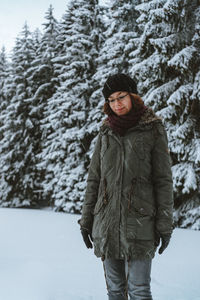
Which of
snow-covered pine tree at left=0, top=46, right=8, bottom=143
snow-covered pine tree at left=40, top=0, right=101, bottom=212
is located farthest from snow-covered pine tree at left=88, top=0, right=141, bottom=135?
snow-covered pine tree at left=0, top=46, right=8, bottom=143

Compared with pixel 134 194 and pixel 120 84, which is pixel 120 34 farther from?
pixel 134 194

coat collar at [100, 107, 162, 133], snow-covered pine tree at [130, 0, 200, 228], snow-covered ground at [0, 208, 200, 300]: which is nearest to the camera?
coat collar at [100, 107, 162, 133]

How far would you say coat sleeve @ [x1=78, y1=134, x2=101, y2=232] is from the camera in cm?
286

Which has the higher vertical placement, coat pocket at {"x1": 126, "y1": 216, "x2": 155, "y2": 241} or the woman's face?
the woman's face

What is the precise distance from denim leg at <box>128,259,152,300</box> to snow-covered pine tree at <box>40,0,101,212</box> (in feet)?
52.4

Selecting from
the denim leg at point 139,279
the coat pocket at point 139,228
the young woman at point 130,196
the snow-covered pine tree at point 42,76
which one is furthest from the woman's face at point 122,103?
the snow-covered pine tree at point 42,76

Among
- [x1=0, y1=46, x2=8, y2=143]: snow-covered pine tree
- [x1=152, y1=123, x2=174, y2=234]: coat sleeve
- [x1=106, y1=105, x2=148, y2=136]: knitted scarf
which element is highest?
[x1=0, y1=46, x2=8, y2=143]: snow-covered pine tree

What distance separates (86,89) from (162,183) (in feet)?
56.0

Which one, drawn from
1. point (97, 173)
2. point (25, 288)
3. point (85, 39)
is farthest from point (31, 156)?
point (97, 173)

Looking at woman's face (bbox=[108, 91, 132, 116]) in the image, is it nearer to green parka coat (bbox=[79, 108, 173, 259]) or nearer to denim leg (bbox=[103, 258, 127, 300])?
green parka coat (bbox=[79, 108, 173, 259])

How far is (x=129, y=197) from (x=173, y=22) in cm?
1019

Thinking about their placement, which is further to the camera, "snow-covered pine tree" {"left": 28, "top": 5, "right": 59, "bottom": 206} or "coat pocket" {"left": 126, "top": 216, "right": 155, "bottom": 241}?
"snow-covered pine tree" {"left": 28, "top": 5, "right": 59, "bottom": 206}

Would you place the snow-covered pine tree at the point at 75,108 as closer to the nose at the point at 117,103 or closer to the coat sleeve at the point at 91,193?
the coat sleeve at the point at 91,193

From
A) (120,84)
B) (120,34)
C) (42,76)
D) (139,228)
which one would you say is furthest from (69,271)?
(42,76)
